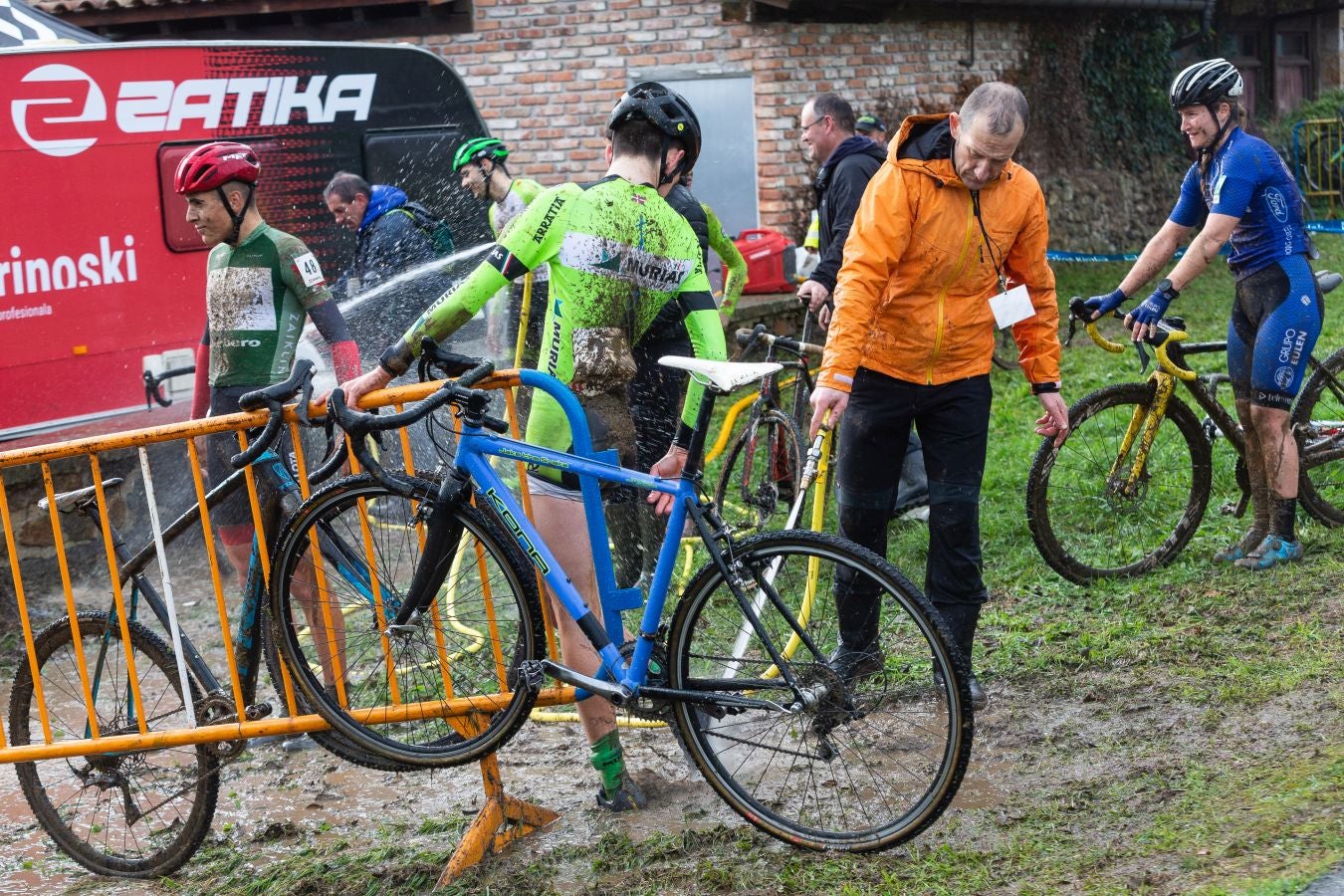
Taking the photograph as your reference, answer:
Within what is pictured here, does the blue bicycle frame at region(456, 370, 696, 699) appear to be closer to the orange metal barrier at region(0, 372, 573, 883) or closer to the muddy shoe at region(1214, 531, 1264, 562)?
the orange metal barrier at region(0, 372, 573, 883)

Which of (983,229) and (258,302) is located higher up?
(983,229)

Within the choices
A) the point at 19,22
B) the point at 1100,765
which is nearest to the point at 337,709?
the point at 1100,765

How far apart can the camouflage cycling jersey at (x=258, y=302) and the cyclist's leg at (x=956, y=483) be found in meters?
2.26

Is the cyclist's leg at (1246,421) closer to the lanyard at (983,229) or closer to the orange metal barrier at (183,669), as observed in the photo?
the lanyard at (983,229)

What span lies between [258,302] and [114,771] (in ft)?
5.67

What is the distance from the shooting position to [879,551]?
16.0ft

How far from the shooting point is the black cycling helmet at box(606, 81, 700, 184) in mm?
4137

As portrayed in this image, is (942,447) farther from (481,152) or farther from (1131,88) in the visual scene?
(1131,88)

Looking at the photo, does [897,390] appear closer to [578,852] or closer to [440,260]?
[578,852]

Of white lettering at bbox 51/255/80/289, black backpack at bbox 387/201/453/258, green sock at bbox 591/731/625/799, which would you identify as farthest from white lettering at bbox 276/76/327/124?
green sock at bbox 591/731/625/799

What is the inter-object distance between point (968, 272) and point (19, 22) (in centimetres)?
660

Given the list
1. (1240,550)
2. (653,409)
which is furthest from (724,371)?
(1240,550)

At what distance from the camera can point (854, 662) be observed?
3.85 meters

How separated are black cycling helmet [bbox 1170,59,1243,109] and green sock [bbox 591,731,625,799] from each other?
328 cm
